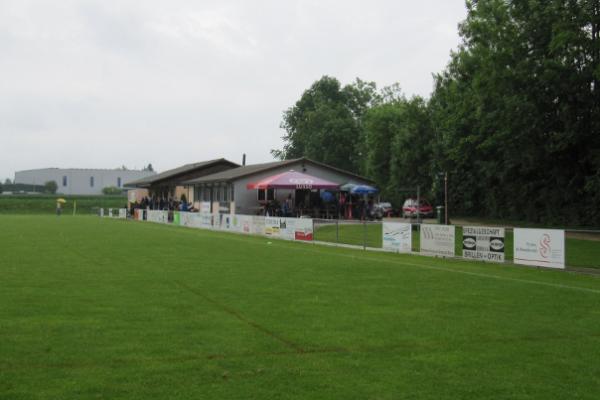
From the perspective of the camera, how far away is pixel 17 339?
8.97 metres

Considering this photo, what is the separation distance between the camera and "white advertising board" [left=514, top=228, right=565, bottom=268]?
64.0ft

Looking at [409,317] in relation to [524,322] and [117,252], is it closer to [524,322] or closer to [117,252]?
[524,322]

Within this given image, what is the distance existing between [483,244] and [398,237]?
4720mm

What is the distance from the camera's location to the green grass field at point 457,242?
2264 cm

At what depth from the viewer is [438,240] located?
24.4 meters

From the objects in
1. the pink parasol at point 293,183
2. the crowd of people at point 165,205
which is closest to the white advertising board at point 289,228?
the pink parasol at point 293,183

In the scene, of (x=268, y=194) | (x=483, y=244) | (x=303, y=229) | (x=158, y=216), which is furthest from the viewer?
(x=158, y=216)

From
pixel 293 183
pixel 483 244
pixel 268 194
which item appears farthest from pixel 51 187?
pixel 483 244

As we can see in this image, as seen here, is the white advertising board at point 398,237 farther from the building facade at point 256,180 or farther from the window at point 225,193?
the window at point 225,193

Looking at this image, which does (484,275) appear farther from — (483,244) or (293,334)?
(293,334)

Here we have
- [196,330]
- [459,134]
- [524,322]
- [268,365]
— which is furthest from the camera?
[459,134]

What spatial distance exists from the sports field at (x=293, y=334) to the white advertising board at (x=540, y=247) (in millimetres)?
1143

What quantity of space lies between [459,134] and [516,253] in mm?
25303

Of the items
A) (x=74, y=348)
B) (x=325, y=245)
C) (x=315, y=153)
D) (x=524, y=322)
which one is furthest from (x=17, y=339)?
(x=315, y=153)
